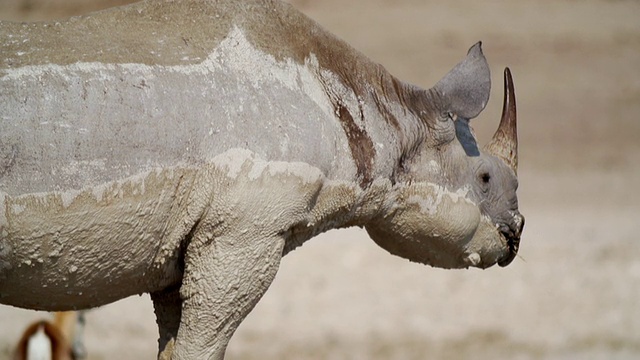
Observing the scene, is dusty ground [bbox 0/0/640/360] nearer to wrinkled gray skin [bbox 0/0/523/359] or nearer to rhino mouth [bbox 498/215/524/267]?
rhino mouth [bbox 498/215/524/267]

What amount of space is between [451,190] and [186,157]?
1121 mm

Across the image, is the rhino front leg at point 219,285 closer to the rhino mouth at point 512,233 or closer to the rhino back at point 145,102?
the rhino back at point 145,102

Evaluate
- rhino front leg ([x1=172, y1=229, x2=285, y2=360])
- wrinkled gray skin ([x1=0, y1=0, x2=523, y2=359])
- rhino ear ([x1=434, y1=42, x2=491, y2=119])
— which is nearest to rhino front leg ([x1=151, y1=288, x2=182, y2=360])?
wrinkled gray skin ([x1=0, y1=0, x2=523, y2=359])

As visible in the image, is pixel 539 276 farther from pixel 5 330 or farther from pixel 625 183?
pixel 625 183

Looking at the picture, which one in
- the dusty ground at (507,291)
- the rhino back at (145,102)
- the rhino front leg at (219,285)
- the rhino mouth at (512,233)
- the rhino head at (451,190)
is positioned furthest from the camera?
the dusty ground at (507,291)

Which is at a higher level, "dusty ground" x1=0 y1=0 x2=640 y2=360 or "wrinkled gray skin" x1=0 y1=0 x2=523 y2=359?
"dusty ground" x1=0 y1=0 x2=640 y2=360

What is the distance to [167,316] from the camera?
412cm

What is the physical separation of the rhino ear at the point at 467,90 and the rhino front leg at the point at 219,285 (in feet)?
2.94

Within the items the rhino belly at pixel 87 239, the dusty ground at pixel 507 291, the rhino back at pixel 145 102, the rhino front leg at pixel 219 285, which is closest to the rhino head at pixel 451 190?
the rhino back at pixel 145 102

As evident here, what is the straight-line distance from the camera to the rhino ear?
169 inches

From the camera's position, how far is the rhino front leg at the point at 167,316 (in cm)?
408

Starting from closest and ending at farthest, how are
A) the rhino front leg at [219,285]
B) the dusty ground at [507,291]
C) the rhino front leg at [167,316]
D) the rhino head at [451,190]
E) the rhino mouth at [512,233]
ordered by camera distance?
the rhino front leg at [219,285], the rhino front leg at [167,316], the rhino head at [451,190], the rhino mouth at [512,233], the dusty ground at [507,291]

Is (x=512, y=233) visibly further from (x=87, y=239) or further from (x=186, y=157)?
(x=87, y=239)

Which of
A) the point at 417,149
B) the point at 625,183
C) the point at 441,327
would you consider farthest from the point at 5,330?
the point at 625,183
